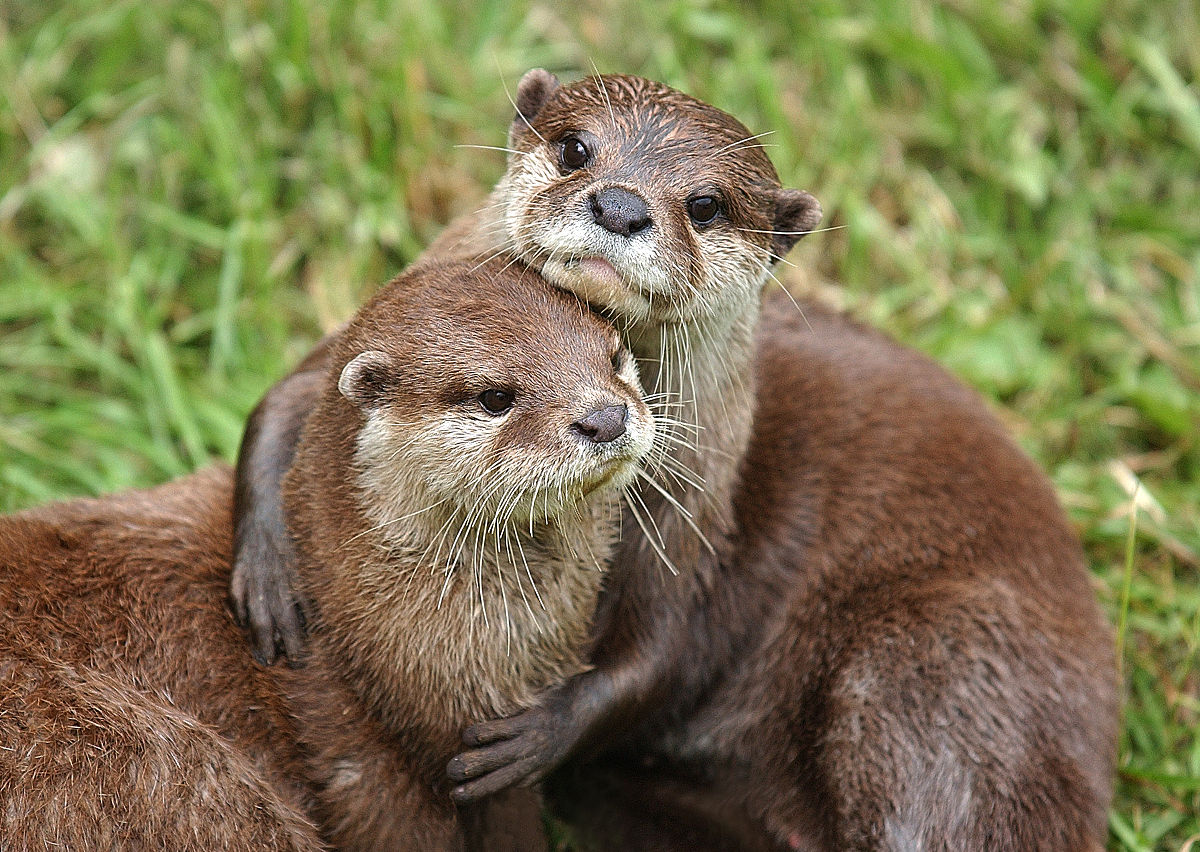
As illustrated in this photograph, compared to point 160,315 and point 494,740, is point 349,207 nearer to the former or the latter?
point 160,315

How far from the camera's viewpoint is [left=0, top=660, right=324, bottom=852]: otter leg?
8.70 feet

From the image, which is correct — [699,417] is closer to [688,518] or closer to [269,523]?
[688,518]

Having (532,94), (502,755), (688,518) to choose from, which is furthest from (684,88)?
(502,755)

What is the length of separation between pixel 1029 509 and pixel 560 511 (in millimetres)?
1385

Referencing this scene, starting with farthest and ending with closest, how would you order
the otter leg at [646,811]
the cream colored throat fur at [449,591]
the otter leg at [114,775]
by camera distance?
1. the otter leg at [646,811]
2. the cream colored throat fur at [449,591]
3. the otter leg at [114,775]

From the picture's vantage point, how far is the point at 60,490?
4.29 meters

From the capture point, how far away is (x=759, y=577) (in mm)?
3607

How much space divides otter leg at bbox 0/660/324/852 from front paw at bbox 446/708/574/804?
351 millimetres

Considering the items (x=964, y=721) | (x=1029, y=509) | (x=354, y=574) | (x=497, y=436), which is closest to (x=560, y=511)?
(x=497, y=436)

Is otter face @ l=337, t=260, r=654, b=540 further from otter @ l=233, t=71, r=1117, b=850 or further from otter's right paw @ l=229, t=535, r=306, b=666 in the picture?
otter's right paw @ l=229, t=535, r=306, b=666

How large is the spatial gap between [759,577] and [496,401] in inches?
42.5

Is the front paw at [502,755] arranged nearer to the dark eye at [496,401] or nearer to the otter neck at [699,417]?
the otter neck at [699,417]

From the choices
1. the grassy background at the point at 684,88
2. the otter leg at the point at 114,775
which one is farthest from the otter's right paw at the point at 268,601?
the grassy background at the point at 684,88

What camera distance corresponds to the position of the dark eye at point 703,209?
3.12 meters
